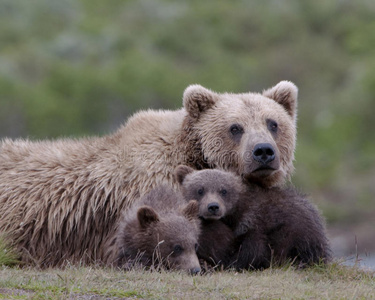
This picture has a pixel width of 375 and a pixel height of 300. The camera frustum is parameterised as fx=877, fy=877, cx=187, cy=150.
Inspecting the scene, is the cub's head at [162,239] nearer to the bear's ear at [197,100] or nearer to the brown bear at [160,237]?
the brown bear at [160,237]

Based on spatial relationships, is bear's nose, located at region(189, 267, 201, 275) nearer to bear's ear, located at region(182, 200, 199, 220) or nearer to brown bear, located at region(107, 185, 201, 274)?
brown bear, located at region(107, 185, 201, 274)

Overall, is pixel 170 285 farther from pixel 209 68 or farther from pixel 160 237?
pixel 209 68

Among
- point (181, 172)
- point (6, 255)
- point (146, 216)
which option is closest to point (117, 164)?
point (181, 172)

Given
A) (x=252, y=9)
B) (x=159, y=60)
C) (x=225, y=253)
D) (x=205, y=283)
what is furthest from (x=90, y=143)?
(x=252, y=9)

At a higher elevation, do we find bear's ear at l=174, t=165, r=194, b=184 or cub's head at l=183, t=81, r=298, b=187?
cub's head at l=183, t=81, r=298, b=187

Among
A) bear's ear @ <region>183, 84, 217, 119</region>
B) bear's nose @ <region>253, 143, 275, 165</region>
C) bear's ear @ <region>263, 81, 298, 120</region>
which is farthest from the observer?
bear's ear @ <region>263, 81, 298, 120</region>

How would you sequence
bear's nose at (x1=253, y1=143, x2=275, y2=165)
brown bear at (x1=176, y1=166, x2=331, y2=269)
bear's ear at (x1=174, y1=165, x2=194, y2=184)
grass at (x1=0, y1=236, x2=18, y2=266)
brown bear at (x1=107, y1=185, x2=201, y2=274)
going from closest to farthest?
brown bear at (x1=107, y1=185, x2=201, y2=274), brown bear at (x1=176, y1=166, x2=331, y2=269), grass at (x1=0, y1=236, x2=18, y2=266), bear's nose at (x1=253, y1=143, x2=275, y2=165), bear's ear at (x1=174, y1=165, x2=194, y2=184)

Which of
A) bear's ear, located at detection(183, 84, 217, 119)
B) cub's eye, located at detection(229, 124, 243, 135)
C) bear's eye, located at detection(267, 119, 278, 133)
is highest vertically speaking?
bear's ear, located at detection(183, 84, 217, 119)

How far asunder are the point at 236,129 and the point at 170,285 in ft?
9.22

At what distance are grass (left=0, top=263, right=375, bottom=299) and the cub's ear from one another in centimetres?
61

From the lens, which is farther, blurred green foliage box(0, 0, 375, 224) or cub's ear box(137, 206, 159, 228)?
blurred green foliage box(0, 0, 375, 224)

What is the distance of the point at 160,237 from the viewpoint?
854 centimetres

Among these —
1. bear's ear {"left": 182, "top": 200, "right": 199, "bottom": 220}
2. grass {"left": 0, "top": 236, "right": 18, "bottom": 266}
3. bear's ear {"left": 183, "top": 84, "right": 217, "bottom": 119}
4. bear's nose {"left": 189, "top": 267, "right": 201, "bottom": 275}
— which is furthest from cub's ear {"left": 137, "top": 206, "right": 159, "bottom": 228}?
bear's ear {"left": 183, "top": 84, "right": 217, "bottom": 119}

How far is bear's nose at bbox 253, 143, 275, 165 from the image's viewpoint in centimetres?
909
